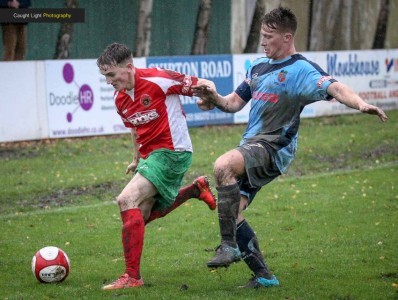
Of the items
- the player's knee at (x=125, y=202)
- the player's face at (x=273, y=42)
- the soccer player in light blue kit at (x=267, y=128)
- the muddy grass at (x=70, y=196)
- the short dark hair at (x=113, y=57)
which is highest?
the player's face at (x=273, y=42)

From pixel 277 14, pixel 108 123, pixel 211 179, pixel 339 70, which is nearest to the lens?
pixel 277 14

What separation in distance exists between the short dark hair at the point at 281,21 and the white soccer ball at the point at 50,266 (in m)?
2.56

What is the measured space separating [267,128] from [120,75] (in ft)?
4.21

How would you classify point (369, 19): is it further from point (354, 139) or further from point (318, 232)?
point (318, 232)

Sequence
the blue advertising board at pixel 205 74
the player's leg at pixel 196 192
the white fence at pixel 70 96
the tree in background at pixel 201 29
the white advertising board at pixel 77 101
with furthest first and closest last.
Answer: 1. the tree in background at pixel 201 29
2. the blue advertising board at pixel 205 74
3. the white advertising board at pixel 77 101
4. the white fence at pixel 70 96
5. the player's leg at pixel 196 192

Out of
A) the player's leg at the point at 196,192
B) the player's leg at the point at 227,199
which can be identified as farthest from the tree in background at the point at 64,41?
the player's leg at the point at 227,199

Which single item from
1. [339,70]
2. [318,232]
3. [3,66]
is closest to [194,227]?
[318,232]

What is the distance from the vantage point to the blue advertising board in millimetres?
19250

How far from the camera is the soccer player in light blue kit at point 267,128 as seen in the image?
6.97 m

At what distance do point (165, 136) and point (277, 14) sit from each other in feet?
4.53

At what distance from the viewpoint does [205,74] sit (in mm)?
19719

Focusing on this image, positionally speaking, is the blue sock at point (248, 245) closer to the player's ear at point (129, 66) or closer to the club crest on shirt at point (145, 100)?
the club crest on shirt at point (145, 100)

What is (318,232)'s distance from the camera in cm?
1004

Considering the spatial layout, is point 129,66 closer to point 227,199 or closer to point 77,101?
point 227,199
